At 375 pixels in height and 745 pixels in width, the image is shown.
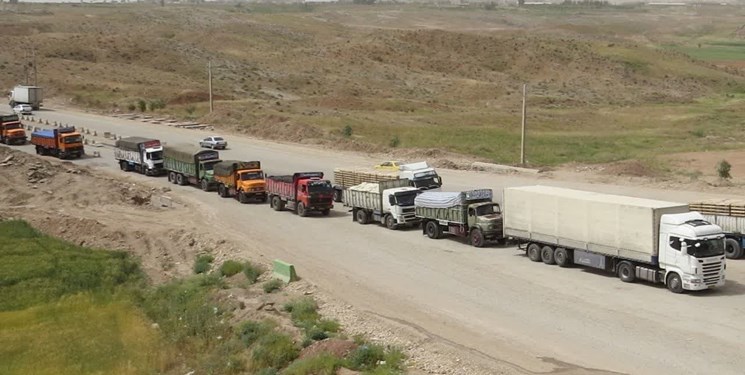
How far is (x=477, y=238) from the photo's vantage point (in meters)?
41.0

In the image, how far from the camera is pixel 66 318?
34344 millimetres

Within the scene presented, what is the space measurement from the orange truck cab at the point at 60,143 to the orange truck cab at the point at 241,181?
2083 centimetres

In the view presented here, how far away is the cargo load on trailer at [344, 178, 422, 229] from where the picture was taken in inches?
1762

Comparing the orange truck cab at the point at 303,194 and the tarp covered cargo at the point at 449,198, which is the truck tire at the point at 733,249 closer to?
the tarp covered cargo at the point at 449,198

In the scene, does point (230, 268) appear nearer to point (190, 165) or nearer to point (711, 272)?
point (711, 272)

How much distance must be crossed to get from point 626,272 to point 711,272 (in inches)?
124

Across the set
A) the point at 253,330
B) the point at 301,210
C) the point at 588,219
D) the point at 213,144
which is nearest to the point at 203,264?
the point at 301,210

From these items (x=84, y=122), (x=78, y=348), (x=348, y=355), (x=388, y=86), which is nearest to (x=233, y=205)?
(x=78, y=348)

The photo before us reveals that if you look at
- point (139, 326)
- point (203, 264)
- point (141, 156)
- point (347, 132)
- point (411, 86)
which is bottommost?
point (139, 326)

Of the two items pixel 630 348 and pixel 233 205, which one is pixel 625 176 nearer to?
pixel 233 205

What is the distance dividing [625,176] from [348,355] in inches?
1390

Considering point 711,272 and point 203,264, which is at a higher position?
point 711,272

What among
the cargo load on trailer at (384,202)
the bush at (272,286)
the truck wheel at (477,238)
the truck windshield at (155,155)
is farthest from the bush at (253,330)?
the truck windshield at (155,155)

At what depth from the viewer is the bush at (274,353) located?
2735cm
